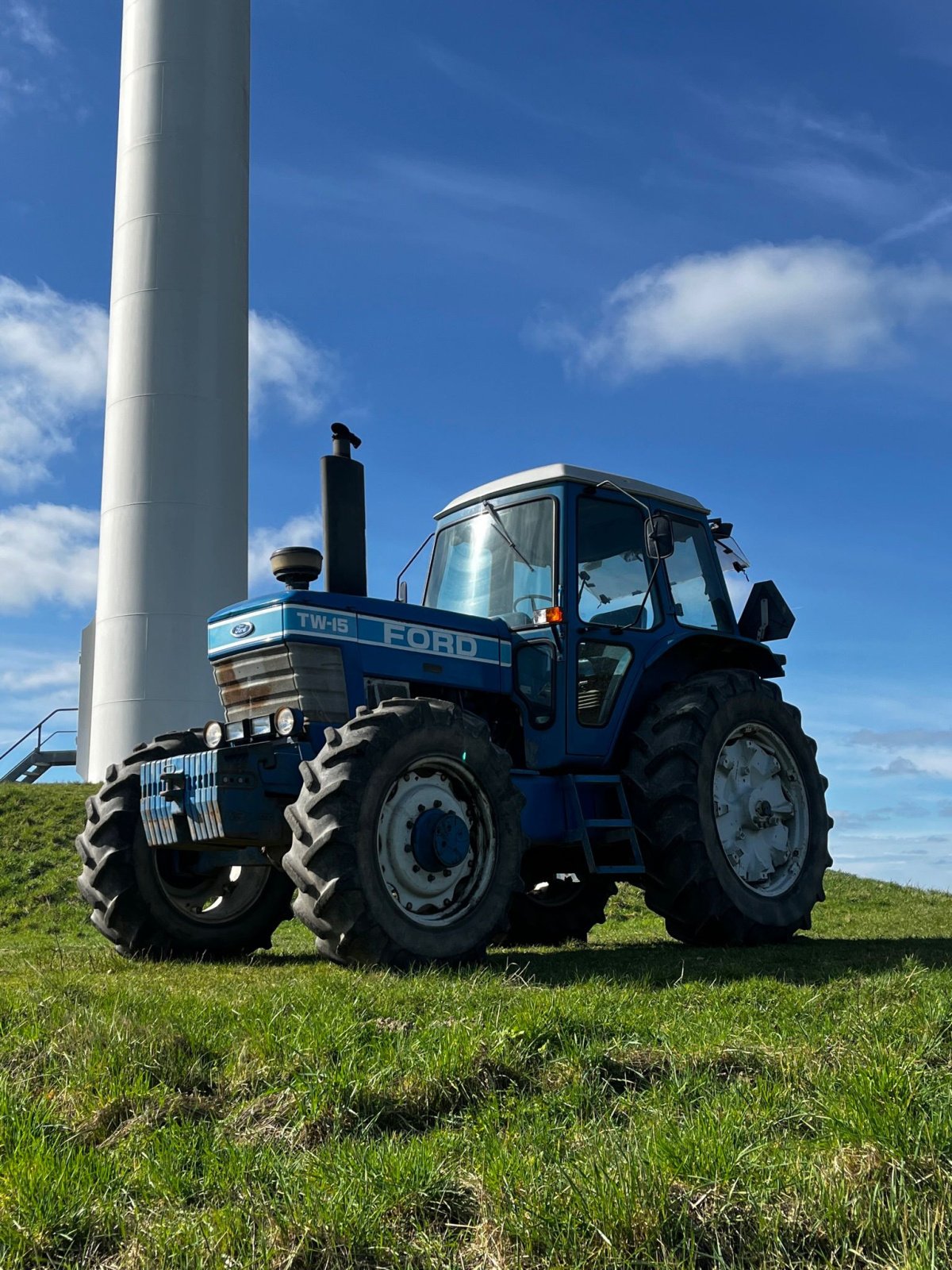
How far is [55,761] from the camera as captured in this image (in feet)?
108

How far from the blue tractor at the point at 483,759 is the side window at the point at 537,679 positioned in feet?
0.05

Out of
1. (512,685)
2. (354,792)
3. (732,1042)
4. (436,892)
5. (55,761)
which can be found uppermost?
(55,761)

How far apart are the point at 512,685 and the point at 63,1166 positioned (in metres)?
5.68

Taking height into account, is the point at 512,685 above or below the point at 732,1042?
above

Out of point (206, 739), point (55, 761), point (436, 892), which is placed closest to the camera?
point (436, 892)

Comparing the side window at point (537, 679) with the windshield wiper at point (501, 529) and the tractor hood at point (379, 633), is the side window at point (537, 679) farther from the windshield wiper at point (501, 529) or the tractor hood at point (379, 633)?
the windshield wiper at point (501, 529)

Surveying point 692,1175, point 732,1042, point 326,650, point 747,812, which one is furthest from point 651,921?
point 692,1175

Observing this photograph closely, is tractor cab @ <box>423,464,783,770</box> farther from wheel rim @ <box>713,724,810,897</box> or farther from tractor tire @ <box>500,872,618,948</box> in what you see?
tractor tire @ <box>500,872,618,948</box>

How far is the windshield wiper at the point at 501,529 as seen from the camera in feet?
29.6

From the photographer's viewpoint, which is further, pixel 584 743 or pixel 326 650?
pixel 584 743

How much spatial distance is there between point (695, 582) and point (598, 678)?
60.9 inches

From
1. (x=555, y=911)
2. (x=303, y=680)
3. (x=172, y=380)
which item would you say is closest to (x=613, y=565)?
(x=303, y=680)

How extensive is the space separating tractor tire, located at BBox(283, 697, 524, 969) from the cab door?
4.97 feet

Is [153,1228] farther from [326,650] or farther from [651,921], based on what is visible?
[651,921]
